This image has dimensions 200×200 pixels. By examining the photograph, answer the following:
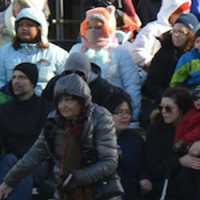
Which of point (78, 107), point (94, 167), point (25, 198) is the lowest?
point (25, 198)

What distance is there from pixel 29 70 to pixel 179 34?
134 cm

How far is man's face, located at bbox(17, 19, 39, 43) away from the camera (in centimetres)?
812

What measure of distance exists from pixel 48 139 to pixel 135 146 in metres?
1.12

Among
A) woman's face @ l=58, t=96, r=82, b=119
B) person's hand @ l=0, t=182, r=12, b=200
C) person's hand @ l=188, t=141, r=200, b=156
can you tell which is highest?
woman's face @ l=58, t=96, r=82, b=119

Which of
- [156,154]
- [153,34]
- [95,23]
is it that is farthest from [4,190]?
[153,34]

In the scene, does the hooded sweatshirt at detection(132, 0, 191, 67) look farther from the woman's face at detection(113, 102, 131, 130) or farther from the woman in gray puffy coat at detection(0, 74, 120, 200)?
the woman in gray puffy coat at detection(0, 74, 120, 200)

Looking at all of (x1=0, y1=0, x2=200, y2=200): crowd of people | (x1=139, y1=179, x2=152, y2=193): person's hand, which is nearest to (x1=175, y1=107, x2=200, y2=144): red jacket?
(x1=0, y1=0, x2=200, y2=200): crowd of people

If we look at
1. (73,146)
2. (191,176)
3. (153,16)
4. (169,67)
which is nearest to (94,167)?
(73,146)

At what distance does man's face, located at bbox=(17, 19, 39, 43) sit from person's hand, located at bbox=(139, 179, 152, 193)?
1900mm

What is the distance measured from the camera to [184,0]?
8547 mm

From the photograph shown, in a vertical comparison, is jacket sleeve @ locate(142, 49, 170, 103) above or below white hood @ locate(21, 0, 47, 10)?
below

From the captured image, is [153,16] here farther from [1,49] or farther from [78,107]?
[78,107]

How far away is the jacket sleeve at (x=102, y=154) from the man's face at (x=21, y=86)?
153cm

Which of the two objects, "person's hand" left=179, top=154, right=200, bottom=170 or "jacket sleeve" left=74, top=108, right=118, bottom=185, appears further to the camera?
"person's hand" left=179, top=154, right=200, bottom=170
